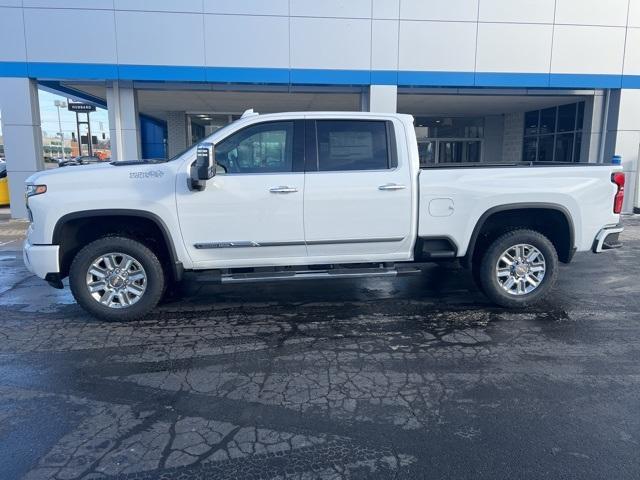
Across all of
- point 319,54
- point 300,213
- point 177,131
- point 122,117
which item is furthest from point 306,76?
point 177,131

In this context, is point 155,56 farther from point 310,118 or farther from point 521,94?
point 521,94

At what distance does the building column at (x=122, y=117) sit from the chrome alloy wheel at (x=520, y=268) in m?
10.2

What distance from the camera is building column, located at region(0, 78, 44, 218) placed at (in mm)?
11969

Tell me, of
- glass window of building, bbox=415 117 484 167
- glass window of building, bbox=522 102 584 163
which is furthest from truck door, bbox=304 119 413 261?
glass window of building, bbox=415 117 484 167

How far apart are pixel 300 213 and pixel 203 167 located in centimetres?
111

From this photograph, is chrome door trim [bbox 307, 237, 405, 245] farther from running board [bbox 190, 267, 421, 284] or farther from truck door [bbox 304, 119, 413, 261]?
running board [bbox 190, 267, 421, 284]

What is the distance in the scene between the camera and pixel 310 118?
5.43 meters

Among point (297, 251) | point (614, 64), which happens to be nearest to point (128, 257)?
point (297, 251)

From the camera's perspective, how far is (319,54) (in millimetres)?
12328

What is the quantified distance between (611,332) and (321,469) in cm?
369

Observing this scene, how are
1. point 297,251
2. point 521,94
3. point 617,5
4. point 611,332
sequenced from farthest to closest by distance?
point 521,94 < point 617,5 < point 297,251 < point 611,332

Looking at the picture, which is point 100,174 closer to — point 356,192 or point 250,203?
point 250,203

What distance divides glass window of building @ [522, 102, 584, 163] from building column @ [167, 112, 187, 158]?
13532mm

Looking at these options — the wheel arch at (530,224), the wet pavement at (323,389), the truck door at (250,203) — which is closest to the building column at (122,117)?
the wet pavement at (323,389)
